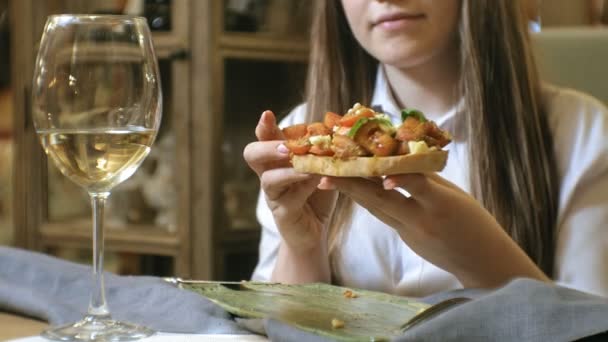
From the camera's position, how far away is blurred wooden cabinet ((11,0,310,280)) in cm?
220

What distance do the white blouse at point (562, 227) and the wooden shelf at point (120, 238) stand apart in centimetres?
76

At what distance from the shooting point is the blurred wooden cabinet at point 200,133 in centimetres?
220

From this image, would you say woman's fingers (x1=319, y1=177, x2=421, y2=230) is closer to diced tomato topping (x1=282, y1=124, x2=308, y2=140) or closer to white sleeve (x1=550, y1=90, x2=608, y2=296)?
diced tomato topping (x1=282, y1=124, x2=308, y2=140)

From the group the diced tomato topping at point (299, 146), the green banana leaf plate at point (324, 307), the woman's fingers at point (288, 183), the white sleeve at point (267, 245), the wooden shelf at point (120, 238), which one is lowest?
the wooden shelf at point (120, 238)

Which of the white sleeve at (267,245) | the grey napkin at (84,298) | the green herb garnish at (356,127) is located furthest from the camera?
the white sleeve at (267,245)

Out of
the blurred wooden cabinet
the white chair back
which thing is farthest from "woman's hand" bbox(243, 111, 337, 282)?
the blurred wooden cabinet

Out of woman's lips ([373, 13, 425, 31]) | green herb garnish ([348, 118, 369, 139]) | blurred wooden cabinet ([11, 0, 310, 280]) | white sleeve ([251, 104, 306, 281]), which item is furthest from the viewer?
blurred wooden cabinet ([11, 0, 310, 280])

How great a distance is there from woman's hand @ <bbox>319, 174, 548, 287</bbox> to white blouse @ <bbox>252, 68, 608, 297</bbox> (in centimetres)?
15

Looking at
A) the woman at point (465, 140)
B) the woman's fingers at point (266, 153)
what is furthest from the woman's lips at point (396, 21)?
the woman's fingers at point (266, 153)

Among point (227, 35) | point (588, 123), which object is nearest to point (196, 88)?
point (227, 35)

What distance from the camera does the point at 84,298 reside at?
2.95ft

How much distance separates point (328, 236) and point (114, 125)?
0.72m

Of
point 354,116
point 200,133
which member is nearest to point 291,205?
point 354,116

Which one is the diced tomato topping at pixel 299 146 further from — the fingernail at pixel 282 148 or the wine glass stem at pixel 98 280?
the wine glass stem at pixel 98 280
